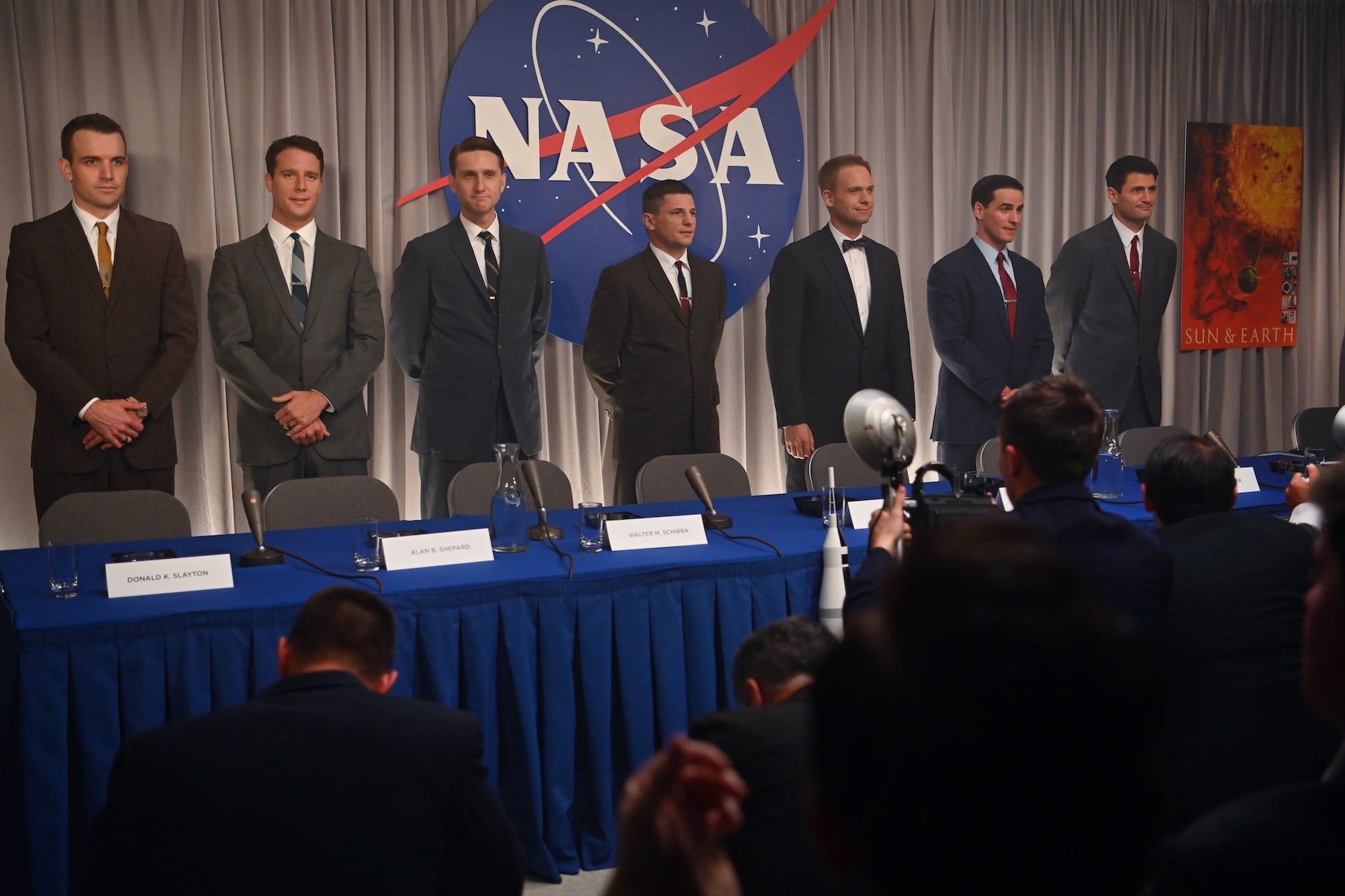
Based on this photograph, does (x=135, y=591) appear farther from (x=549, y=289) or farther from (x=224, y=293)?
(x=549, y=289)

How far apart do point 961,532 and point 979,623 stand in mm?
77

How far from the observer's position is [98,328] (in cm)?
433

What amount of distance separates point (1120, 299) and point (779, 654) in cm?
537

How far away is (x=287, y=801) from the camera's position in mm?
1290

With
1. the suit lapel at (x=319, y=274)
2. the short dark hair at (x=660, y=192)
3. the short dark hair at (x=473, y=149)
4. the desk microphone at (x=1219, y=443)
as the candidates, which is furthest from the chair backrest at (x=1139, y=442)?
the suit lapel at (x=319, y=274)

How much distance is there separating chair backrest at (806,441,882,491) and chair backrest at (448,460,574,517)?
0.98 metres

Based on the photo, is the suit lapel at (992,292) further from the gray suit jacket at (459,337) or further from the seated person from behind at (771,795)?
the seated person from behind at (771,795)

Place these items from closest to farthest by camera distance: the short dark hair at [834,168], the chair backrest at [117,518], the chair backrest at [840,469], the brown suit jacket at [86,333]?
the chair backrest at [117,518] → the brown suit jacket at [86,333] → the chair backrest at [840,469] → the short dark hair at [834,168]

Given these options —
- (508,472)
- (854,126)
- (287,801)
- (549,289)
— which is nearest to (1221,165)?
(854,126)

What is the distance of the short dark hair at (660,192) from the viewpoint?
5.34 m

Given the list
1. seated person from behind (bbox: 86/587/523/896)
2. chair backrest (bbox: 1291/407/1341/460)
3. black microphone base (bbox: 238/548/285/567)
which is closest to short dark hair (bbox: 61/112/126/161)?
→ black microphone base (bbox: 238/548/285/567)

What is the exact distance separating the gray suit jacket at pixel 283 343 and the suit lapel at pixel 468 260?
460mm

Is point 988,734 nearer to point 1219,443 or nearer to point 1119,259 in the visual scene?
point 1219,443

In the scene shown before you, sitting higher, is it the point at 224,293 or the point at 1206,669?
the point at 224,293
